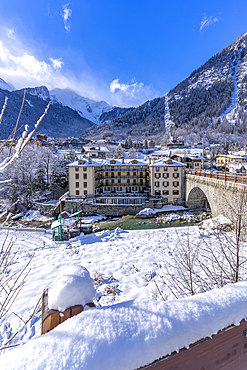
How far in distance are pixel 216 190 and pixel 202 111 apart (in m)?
153

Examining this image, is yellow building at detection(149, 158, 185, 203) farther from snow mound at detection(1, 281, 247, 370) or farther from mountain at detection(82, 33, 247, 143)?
mountain at detection(82, 33, 247, 143)

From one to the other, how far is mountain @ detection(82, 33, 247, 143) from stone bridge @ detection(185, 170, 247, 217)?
83.4 m

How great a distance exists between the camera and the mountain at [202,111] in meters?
123

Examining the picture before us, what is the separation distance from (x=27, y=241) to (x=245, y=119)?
14389 cm

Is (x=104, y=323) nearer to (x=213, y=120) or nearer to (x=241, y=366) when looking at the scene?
(x=241, y=366)

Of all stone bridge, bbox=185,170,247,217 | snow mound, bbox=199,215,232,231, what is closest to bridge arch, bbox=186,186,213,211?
stone bridge, bbox=185,170,247,217

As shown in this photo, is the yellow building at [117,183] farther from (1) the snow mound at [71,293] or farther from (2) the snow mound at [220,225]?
(1) the snow mound at [71,293]

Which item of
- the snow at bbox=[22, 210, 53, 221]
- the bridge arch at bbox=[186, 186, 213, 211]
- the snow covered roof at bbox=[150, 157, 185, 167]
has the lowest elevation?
the snow at bbox=[22, 210, 53, 221]

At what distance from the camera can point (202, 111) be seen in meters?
151

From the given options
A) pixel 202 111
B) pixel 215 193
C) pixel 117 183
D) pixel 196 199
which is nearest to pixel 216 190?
pixel 215 193

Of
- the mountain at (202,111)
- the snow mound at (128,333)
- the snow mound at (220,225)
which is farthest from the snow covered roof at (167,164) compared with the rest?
the mountain at (202,111)

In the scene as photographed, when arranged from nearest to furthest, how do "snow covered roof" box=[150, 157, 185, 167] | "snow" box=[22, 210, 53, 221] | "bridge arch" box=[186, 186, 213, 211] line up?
A: "bridge arch" box=[186, 186, 213, 211] < "snow" box=[22, 210, 53, 221] < "snow covered roof" box=[150, 157, 185, 167]

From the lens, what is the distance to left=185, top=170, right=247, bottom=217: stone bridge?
15.9 meters

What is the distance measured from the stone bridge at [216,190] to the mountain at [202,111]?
83432 millimetres
